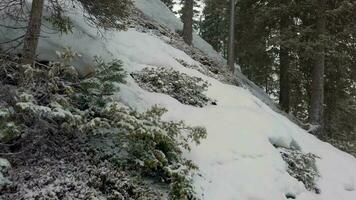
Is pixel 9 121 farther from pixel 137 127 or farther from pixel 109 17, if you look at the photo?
pixel 109 17

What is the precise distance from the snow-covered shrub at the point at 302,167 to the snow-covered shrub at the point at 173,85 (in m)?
2.15

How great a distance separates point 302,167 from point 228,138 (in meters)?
1.77

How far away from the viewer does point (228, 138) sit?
8602mm

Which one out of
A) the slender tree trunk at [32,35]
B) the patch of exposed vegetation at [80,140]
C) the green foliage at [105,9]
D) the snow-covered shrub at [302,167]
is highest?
the green foliage at [105,9]

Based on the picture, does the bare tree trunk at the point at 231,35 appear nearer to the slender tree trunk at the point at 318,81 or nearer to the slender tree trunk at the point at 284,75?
the slender tree trunk at the point at 284,75

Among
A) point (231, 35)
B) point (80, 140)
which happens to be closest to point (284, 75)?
point (231, 35)

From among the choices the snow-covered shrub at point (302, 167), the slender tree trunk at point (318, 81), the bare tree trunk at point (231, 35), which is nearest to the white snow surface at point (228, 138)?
the snow-covered shrub at point (302, 167)

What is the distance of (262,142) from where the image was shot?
9094 millimetres

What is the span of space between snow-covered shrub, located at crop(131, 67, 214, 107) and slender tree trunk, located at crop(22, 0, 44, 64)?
3.12m

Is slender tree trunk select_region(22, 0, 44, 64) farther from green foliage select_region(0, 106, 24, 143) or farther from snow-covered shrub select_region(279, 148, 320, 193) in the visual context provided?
snow-covered shrub select_region(279, 148, 320, 193)

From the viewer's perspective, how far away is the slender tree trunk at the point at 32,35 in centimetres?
648

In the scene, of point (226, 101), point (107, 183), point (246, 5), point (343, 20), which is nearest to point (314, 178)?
point (226, 101)

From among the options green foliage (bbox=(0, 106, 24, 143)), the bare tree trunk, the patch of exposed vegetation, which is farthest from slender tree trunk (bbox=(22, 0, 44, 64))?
the bare tree trunk

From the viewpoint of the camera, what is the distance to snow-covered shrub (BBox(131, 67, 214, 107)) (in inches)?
377
